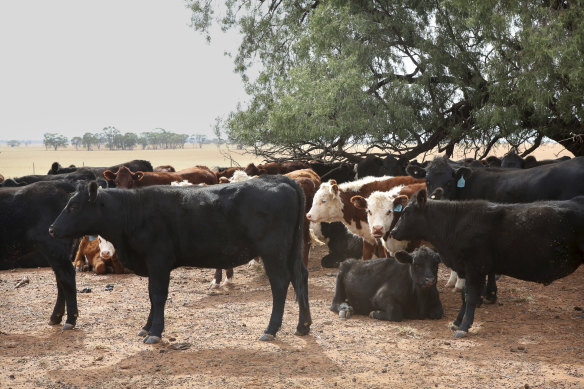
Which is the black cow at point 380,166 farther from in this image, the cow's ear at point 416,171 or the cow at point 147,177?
the cow's ear at point 416,171

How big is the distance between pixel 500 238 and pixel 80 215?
4.57m

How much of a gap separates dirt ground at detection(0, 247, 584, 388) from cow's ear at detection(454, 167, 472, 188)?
177 cm

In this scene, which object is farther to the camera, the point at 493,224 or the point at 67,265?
the point at 67,265

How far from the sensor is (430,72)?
15.7 metres

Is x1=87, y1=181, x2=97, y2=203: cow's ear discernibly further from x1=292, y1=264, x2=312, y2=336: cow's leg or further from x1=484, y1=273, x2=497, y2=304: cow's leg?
x1=484, y1=273, x2=497, y2=304: cow's leg

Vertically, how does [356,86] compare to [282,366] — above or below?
above

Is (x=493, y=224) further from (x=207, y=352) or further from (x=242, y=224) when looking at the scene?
(x=207, y=352)

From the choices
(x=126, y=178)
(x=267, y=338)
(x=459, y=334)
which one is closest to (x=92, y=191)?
(x=267, y=338)

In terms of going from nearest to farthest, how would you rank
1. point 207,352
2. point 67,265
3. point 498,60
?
point 207,352 → point 67,265 → point 498,60

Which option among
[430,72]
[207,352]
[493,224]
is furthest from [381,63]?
[207,352]

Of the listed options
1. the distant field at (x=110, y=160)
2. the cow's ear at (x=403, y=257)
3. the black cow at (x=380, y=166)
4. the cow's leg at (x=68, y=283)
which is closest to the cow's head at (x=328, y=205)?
the cow's ear at (x=403, y=257)

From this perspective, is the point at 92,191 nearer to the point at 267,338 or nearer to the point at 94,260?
the point at 267,338

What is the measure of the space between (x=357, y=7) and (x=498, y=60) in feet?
12.8

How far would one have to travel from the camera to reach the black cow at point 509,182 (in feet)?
34.1
